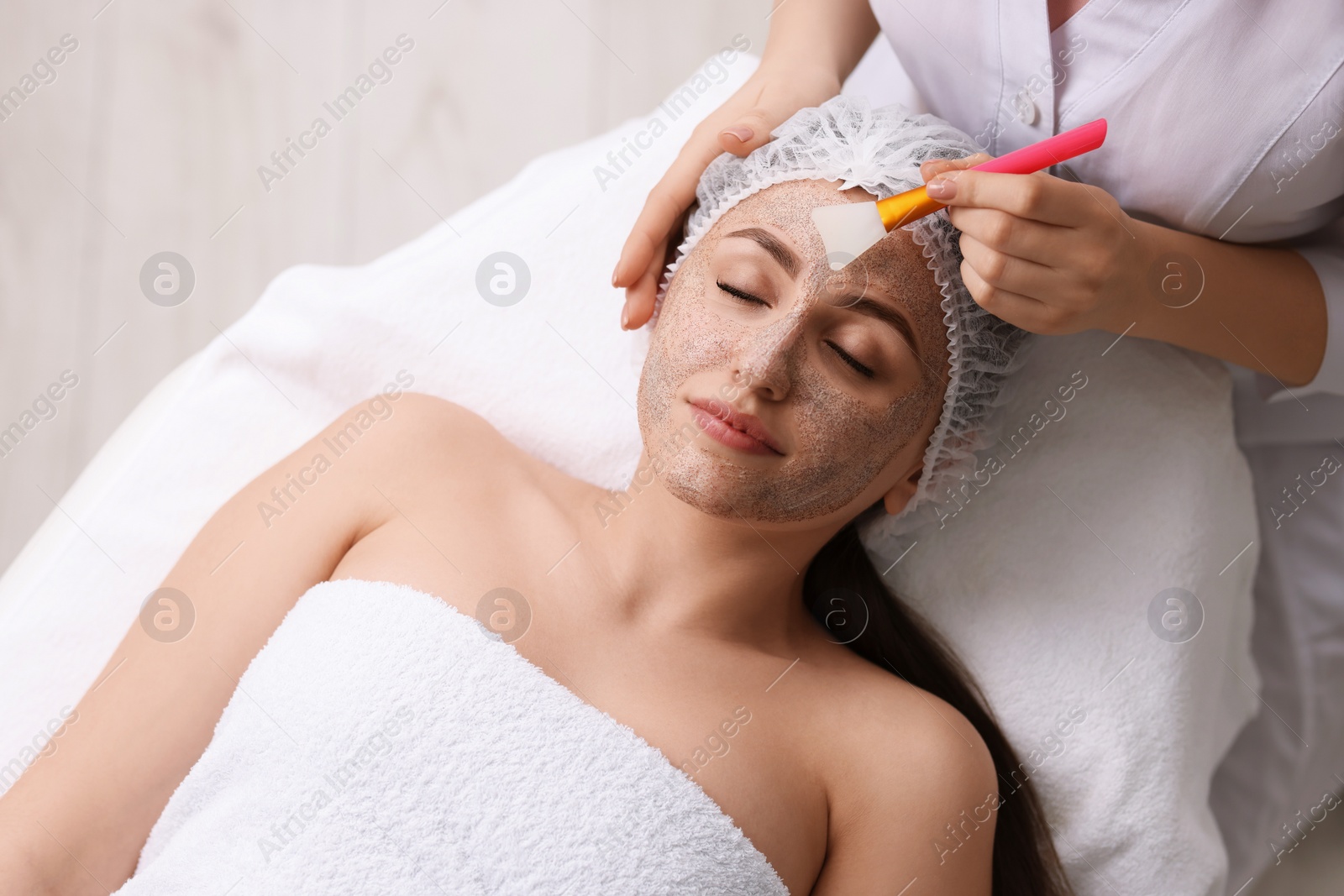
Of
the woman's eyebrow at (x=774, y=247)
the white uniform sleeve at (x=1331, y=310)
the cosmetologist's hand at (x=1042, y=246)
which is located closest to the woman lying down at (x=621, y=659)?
the woman's eyebrow at (x=774, y=247)

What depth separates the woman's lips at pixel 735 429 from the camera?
1.14m

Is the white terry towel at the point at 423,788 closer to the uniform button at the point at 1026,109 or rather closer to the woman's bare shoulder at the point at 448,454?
the woman's bare shoulder at the point at 448,454

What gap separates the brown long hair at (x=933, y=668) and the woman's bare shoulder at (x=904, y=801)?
6.2 inches

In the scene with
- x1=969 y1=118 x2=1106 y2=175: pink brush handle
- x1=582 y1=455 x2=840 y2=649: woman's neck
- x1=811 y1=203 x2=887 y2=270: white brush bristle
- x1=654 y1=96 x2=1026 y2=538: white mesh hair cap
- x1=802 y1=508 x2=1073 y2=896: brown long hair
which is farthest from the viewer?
x1=802 y1=508 x2=1073 y2=896: brown long hair

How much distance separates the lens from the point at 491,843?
3.62ft

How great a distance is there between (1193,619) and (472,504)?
1.09 meters

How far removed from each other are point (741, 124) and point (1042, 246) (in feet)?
1.49

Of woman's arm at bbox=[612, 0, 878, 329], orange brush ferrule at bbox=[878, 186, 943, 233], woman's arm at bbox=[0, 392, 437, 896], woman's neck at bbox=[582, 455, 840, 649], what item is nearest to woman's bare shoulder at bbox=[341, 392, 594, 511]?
woman's arm at bbox=[0, 392, 437, 896]

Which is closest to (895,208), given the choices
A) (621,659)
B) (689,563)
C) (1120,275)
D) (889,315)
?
(889,315)

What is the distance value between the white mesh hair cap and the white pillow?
20 cm

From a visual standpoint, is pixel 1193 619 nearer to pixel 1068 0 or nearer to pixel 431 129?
pixel 1068 0

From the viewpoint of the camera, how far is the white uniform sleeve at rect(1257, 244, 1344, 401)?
1296 mm

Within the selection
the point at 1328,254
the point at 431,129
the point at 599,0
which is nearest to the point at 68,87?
the point at 431,129

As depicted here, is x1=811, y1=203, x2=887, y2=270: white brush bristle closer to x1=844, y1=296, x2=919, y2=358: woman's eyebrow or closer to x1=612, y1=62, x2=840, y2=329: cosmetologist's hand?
x1=844, y1=296, x2=919, y2=358: woman's eyebrow
